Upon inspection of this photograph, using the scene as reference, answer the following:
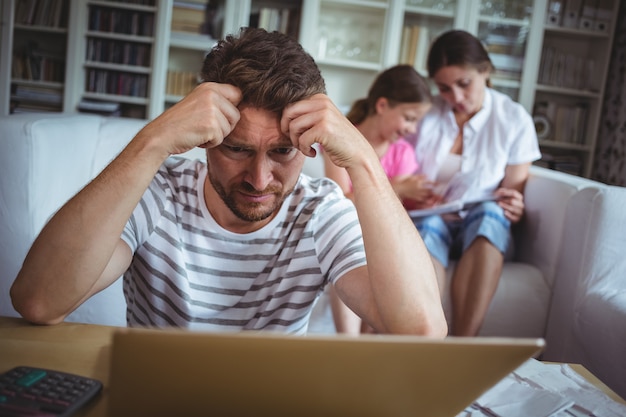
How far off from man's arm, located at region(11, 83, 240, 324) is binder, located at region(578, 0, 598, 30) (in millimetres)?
3794

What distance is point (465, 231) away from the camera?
2.27 meters

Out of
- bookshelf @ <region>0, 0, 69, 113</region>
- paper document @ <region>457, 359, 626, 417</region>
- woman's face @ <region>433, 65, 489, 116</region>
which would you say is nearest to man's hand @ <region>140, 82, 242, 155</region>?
paper document @ <region>457, 359, 626, 417</region>

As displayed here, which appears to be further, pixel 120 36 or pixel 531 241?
pixel 120 36

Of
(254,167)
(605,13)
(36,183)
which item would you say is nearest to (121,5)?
(36,183)

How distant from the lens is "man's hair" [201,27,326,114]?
98 centimetres

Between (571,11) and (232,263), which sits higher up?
(571,11)

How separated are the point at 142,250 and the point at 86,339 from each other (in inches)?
12.1

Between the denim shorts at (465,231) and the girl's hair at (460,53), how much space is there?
56 cm

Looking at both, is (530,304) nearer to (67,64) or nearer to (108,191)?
(108,191)

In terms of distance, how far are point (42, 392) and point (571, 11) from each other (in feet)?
13.9

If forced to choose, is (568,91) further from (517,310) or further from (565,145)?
(517,310)

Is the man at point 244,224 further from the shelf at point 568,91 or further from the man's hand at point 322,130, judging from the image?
the shelf at point 568,91

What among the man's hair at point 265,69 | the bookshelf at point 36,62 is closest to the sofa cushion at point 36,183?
the man's hair at point 265,69

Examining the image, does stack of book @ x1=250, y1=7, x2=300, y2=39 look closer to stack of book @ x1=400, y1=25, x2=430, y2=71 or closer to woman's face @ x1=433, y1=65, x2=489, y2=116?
stack of book @ x1=400, y1=25, x2=430, y2=71
